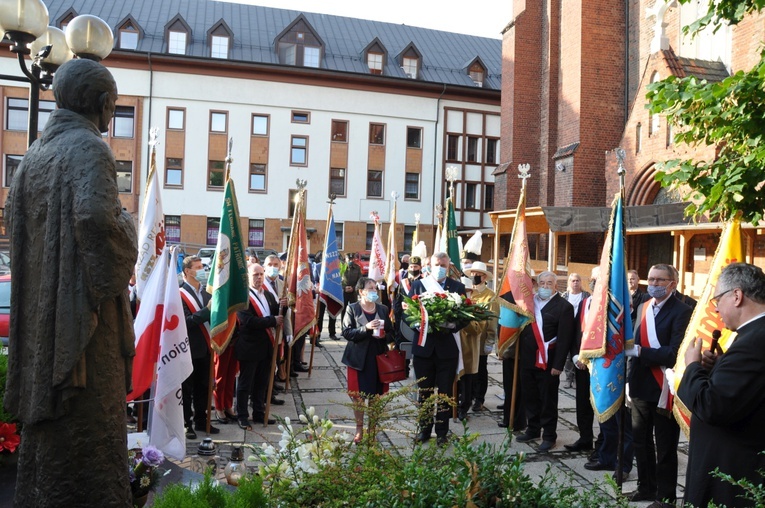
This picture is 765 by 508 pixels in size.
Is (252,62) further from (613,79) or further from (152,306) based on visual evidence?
(152,306)

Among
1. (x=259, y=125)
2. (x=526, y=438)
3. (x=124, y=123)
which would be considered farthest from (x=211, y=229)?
(x=526, y=438)

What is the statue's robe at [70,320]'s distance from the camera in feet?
8.68

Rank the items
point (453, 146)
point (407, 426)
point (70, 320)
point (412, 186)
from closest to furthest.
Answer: point (70, 320) < point (407, 426) < point (412, 186) < point (453, 146)

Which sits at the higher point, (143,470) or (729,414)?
(729,414)

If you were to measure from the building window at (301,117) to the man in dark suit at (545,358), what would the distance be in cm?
3136

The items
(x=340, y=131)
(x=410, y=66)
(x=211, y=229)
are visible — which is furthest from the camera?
(x=410, y=66)

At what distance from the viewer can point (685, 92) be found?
5.31 metres

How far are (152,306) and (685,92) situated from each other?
5157mm

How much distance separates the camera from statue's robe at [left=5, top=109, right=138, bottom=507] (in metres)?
2.65

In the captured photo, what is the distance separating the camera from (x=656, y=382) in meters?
5.90

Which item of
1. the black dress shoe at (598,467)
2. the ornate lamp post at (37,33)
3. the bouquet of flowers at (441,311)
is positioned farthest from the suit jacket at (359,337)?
the ornate lamp post at (37,33)

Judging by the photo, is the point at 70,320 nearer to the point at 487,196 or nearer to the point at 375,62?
the point at 487,196

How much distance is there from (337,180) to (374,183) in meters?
2.27

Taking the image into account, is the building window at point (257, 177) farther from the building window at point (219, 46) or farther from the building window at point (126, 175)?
the building window at point (219, 46)
